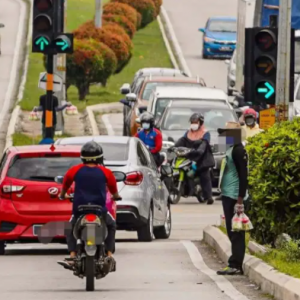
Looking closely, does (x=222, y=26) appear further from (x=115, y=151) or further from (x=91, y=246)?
(x=91, y=246)

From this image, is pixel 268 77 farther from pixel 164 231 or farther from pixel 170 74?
pixel 170 74

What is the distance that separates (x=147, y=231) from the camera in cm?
1955

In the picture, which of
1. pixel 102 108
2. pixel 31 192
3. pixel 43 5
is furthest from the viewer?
pixel 102 108

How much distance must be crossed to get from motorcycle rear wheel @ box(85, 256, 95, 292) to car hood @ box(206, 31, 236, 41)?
4667 cm

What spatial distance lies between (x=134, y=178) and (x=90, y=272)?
219 inches

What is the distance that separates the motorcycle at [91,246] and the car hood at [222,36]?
46.5 metres

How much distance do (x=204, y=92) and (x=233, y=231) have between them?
16.4m

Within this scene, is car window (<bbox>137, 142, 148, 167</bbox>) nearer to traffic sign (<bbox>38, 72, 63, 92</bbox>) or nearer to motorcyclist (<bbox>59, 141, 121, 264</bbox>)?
motorcyclist (<bbox>59, 141, 121, 264</bbox>)

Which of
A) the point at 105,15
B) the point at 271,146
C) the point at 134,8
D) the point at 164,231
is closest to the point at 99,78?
the point at 105,15

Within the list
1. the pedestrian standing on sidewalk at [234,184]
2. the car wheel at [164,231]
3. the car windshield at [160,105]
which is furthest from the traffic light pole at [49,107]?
the pedestrian standing on sidewalk at [234,184]

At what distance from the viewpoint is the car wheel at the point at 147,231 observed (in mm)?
19484

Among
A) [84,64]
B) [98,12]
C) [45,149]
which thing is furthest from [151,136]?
[98,12]

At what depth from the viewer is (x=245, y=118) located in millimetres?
24344

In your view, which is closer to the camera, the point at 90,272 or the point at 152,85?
the point at 90,272
